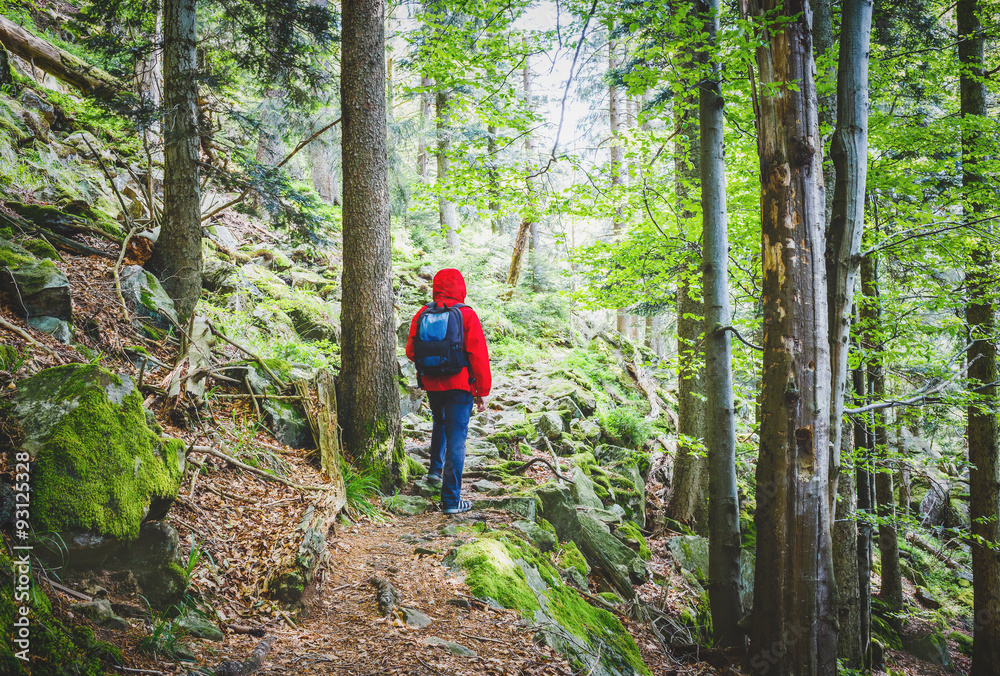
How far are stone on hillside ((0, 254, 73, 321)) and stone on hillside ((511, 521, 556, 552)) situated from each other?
4670 millimetres

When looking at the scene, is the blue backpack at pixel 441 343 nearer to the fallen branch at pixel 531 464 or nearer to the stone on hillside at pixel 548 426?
the fallen branch at pixel 531 464

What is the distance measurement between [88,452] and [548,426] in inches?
283

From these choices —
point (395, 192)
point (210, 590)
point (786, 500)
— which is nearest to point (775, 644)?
point (786, 500)

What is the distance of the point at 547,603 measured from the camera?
3.86 metres

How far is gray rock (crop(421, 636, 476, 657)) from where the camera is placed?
284 cm

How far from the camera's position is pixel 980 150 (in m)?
6.34

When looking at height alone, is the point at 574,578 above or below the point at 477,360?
below

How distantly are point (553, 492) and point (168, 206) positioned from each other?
628 centimetres

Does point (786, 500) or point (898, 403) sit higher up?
point (898, 403)

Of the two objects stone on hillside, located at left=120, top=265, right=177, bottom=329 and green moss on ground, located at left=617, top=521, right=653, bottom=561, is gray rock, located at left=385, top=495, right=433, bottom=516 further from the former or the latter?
stone on hillside, located at left=120, top=265, right=177, bottom=329

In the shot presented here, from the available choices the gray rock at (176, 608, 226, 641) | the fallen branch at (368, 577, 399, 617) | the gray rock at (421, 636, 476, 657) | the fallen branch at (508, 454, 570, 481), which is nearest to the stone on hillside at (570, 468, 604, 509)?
the fallen branch at (508, 454, 570, 481)

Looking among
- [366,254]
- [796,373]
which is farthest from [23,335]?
[796,373]

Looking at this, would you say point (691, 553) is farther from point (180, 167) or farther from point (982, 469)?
point (180, 167)

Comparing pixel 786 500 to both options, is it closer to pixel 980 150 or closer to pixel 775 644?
pixel 775 644
